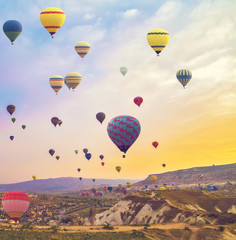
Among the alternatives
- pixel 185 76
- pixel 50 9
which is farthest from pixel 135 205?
pixel 50 9

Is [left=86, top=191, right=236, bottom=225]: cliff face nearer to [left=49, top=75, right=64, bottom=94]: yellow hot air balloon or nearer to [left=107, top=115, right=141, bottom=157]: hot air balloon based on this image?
[left=107, top=115, right=141, bottom=157]: hot air balloon

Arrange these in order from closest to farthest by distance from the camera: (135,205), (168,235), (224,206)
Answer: (168,235) < (224,206) < (135,205)

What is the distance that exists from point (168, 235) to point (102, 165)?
315 ft

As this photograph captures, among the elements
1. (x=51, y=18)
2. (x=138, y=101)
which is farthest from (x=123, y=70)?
(x=51, y=18)

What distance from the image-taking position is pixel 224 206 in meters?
84.4

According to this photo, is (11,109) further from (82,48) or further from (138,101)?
(138,101)

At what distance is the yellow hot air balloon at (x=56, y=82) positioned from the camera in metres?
85.2

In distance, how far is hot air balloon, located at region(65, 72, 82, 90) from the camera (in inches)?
3423

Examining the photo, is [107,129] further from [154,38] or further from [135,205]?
[135,205]

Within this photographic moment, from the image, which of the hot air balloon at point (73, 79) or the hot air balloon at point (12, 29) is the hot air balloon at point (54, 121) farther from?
the hot air balloon at point (12, 29)

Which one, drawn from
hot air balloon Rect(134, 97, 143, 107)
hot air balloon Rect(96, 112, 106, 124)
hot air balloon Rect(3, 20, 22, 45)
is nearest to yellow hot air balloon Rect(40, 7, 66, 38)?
hot air balloon Rect(3, 20, 22, 45)

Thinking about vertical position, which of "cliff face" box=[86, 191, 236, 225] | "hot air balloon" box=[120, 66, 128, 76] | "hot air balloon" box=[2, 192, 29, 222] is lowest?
"cliff face" box=[86, 191, 236, 225]

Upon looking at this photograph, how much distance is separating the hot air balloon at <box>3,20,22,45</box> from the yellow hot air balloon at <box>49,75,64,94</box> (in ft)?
49.9

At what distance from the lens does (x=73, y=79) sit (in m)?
86.9
